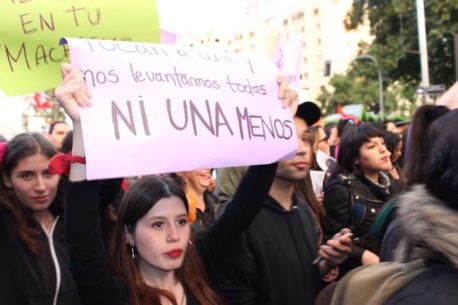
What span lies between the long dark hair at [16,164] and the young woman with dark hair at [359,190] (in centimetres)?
159

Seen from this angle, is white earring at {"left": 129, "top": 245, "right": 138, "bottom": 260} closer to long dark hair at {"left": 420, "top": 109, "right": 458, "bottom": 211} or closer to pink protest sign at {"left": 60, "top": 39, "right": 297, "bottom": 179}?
pink protest sign at {"left": 60, "top": 39, "right": 297, "bottom": 179}

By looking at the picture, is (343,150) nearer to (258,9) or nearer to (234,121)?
(258,9)

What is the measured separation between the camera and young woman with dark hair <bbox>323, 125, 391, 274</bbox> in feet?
10.6

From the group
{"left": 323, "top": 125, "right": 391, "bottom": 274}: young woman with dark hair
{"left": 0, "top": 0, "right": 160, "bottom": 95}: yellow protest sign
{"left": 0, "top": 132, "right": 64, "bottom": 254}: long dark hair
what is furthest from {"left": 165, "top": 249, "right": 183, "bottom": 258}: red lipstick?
{"left": 323, "top": 125, "right": 391, "bottom": 274}: young woman with dark hair

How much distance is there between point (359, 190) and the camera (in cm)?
346

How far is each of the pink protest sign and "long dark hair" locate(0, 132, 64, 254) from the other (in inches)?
35.9

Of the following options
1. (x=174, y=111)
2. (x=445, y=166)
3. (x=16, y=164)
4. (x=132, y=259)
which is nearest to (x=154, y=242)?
(x=132, y=259)

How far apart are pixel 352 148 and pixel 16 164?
7.10ft

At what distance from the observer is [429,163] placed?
1.29 metres

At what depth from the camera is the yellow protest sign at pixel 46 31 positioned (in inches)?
81.6

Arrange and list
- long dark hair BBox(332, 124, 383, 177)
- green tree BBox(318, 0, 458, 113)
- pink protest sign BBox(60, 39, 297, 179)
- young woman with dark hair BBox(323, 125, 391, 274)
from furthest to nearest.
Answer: green tree BBox(318, 0, 458, 113)
long dark hair BBox(332, 124, 383, 177)
young woman with dark hair BBox(323, 125, 391, 274)
pink protest sign BBox(60, 39, 297, 179)

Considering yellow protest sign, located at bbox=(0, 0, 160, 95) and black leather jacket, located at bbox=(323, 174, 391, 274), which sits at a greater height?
yellow protest sign, located at bbox=(0, 0, 160, 95)

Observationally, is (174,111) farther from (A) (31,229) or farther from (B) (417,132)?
(B) (417,132)

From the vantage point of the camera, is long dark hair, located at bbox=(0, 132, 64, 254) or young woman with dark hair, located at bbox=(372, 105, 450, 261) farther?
long dark hair, located at bbox=(0, 132, 64, 254)
